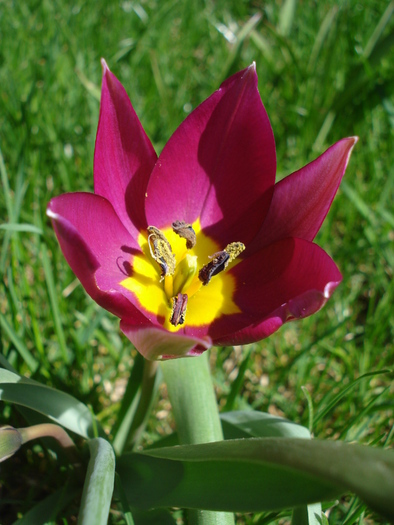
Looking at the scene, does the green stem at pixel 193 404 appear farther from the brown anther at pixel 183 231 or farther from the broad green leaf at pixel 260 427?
the brown anther at pixel 183 231

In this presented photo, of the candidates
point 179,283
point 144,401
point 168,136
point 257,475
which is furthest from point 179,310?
point 168,136

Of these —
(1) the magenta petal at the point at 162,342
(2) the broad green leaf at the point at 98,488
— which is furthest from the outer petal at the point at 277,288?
(2) the broad green leaf at the point at 98,488

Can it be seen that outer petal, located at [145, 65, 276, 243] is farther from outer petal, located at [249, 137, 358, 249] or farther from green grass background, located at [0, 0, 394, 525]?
green grass background, located at [0, 0, 394, 525]

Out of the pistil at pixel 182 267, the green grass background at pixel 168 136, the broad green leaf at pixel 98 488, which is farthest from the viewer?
the green grass background at pixel 168 136

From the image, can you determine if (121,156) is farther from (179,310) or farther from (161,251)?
(179,310)

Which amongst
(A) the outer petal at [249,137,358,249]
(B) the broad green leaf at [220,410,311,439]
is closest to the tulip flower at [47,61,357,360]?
(A) the outer petal at [249,137,358,249]

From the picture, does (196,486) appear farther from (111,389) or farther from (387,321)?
(387,321)

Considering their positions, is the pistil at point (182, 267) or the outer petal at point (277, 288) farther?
the pistil at point (182, 267)
